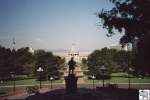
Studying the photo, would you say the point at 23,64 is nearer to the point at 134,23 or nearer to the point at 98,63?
the point at 98,63

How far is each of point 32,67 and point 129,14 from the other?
62.5m

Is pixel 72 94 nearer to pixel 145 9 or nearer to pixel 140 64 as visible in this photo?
pixel 140 64

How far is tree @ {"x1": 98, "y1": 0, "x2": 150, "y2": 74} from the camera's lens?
26625 millimetres

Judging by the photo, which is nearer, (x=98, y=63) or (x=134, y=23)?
(x=134, y=23)

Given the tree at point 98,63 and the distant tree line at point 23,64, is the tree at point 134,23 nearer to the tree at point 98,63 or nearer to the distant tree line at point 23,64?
the distant tree line at point 23,64

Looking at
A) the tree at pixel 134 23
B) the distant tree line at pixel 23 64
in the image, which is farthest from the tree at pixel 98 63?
the tree at pixel 134 23

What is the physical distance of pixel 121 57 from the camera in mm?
95188

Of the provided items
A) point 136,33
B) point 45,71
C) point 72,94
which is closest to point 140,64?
point 136,33

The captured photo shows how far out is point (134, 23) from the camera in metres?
27.5

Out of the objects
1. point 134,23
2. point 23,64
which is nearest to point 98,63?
point 23,64

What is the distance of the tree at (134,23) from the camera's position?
87.4 ft

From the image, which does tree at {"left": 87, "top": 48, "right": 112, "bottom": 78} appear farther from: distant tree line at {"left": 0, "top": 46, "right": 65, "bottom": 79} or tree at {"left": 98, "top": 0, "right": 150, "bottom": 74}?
tree at {"left": 98, "top": 0, "right": 150, "bottom": 74}

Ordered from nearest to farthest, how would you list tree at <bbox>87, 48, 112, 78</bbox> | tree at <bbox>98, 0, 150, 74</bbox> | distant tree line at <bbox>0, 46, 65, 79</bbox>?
tree at <bbox>98, 0, 150, 74</bbox>, distant tree line at <bbox>0, 46, 65, 79</bbox>, tree at <bbox>87, 48, 112, 78</bbox>

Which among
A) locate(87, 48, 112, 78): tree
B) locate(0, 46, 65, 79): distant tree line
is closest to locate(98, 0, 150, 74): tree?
locate(0, 46, 65, 79): distant tree line
